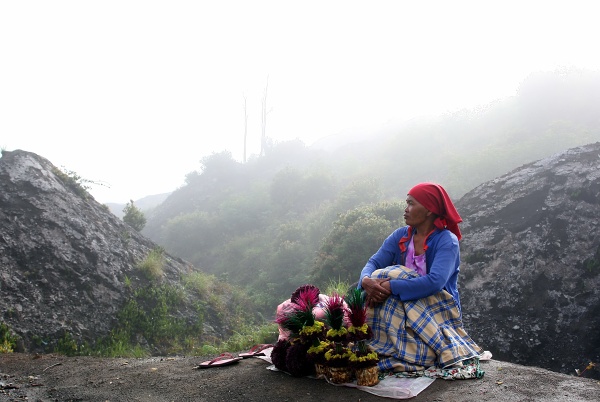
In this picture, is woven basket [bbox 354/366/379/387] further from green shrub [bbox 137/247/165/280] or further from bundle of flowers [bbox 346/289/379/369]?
green shrub [bbox 137/247/165/280]

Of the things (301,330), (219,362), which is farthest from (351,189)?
(301,330)

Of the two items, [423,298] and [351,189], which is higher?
[351,189]

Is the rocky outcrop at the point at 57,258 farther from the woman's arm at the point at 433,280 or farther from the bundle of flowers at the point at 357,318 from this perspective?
the woman's arm at the point at 433,280

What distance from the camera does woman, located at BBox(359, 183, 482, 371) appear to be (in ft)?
10.9

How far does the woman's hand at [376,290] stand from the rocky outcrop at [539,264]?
278cm

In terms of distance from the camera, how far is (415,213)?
3688 millimetres

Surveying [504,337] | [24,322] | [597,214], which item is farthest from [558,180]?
[24,322]

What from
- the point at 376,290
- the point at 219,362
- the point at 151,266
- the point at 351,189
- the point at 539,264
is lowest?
the point at 219,362

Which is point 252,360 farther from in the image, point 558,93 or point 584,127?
point 558,93

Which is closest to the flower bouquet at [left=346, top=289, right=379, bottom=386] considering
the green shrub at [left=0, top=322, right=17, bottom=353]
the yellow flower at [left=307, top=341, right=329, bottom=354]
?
the yellow flower at [left=307, top=341, right=329, bottom=354]

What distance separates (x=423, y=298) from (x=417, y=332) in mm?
253

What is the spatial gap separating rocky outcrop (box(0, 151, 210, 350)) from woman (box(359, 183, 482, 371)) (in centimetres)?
512

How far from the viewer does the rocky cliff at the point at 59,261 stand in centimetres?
677

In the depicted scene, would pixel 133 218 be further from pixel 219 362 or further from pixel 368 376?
pixel 368 376
